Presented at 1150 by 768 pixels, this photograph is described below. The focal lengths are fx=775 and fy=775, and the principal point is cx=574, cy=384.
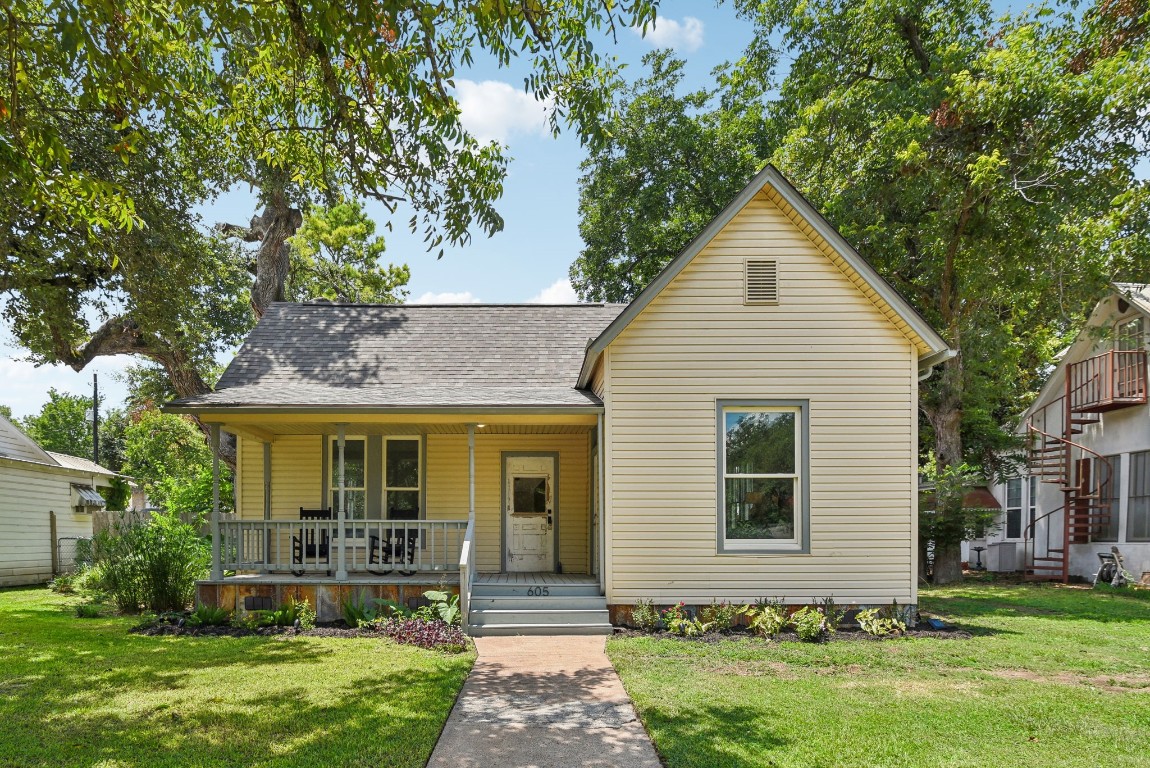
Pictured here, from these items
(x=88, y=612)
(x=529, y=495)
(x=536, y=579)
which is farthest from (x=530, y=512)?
(x=88, y=612)

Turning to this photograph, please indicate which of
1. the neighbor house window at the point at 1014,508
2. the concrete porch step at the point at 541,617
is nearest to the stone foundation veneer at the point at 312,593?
the concrete porch step at the point at 541,617

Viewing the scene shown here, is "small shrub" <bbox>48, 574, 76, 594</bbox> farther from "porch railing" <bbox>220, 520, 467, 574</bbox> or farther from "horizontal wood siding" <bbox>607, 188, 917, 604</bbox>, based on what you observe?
"horizontal wood siding" <bbox>607, 188, 917, 604</bbox>

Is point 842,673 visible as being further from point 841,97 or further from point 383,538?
point 841,97

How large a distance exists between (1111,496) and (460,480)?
49.6 feet

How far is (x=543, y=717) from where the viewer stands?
6410mm

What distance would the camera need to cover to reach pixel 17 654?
884 centimetres

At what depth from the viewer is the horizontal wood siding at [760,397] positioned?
412 inches

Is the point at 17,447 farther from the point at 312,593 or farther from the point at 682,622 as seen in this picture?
the point at 682,622

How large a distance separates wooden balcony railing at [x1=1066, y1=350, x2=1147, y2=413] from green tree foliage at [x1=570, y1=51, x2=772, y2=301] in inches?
448

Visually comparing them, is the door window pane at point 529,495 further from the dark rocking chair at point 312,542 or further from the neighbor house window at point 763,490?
the neighbor house window at point 763,490

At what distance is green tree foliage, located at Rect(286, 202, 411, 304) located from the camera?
28.3 metres

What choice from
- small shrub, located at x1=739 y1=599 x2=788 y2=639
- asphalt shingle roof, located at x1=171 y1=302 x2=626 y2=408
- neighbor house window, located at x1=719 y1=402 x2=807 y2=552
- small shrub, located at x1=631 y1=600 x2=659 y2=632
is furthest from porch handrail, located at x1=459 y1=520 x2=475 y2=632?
small shrub, located at x1=739 y1=599 x2=788 y2=639

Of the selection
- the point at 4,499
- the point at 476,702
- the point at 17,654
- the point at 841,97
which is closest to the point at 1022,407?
the point at 841,97

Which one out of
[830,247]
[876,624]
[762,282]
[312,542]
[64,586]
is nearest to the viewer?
[876,624]
